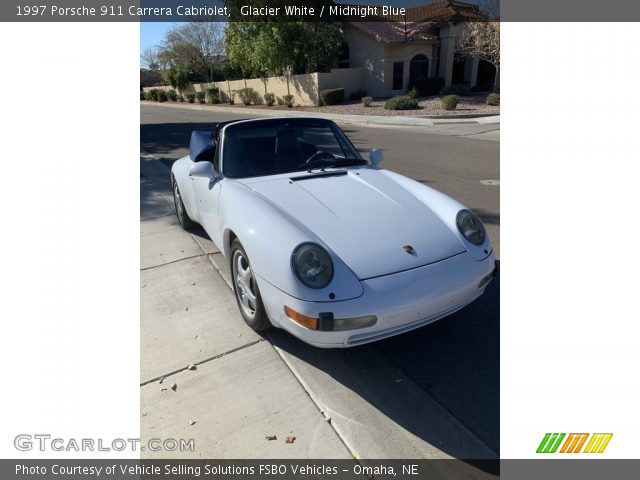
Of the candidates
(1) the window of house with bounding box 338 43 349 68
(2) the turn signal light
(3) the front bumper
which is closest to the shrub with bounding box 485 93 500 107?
(1) the window of house with bounding box 338 43 349 68

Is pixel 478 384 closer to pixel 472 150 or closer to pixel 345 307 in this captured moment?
pixel 345 307

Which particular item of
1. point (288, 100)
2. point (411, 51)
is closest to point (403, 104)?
point (411, 51)

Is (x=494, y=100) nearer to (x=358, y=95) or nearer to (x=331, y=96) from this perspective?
(x=331, y=96)

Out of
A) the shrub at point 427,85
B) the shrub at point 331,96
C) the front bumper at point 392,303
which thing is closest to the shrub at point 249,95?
the shrub at point 331,96

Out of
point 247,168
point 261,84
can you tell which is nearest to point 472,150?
point 247,168

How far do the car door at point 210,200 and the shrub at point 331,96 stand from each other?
73.3 feet

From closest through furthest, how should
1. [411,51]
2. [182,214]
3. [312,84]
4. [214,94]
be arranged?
[182,214] → [411,51] → [312,84] → [214,94]

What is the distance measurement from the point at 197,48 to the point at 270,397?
51.7 metres

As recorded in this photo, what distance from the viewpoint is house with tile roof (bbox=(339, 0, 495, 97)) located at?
25.6 m

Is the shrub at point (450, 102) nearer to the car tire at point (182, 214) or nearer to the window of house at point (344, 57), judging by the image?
the window of house at point (344, 57)

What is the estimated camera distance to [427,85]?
25.0 m

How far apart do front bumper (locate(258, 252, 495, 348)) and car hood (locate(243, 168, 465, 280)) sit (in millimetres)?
79

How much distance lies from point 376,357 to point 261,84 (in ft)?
106
